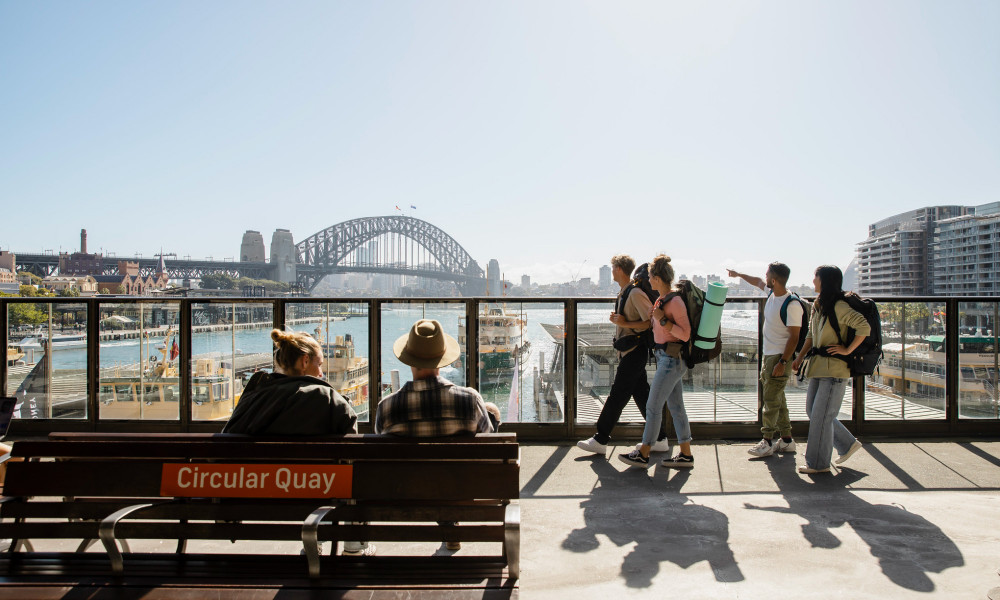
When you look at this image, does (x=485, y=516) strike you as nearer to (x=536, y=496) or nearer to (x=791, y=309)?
(x=536, y=496)

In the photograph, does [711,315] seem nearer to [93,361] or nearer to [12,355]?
[93,361]

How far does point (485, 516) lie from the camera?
6.80 ft

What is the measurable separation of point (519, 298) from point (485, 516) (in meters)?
2.99

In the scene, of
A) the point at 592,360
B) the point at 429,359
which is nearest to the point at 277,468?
the point at 429,359

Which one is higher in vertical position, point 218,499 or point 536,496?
point 218,499

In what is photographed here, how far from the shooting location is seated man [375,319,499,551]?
2.47 meters

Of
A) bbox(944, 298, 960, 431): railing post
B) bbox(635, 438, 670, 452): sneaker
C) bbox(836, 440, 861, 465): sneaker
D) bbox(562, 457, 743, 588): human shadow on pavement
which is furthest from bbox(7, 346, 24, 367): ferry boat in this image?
bbox(944, 298, 960, 431): railing post

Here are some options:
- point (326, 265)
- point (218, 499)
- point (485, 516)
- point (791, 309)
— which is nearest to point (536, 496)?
point (485, 516)

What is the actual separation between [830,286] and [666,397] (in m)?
1.29

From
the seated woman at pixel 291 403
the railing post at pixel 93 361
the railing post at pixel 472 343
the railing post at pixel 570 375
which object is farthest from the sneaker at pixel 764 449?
the railing post at pixel 93 361

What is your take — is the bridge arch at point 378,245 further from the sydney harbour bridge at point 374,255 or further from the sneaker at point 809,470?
the sneaker at point 809,470

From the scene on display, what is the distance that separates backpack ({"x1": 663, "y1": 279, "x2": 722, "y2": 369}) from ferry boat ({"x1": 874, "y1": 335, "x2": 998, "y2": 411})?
2035mm

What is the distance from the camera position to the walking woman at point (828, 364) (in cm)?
392

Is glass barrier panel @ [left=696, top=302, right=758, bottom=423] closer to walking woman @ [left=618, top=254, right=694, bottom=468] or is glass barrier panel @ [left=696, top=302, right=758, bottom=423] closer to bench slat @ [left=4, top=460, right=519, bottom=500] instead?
walking woman @ [left=618, top=254, right=694, bottom=468]
